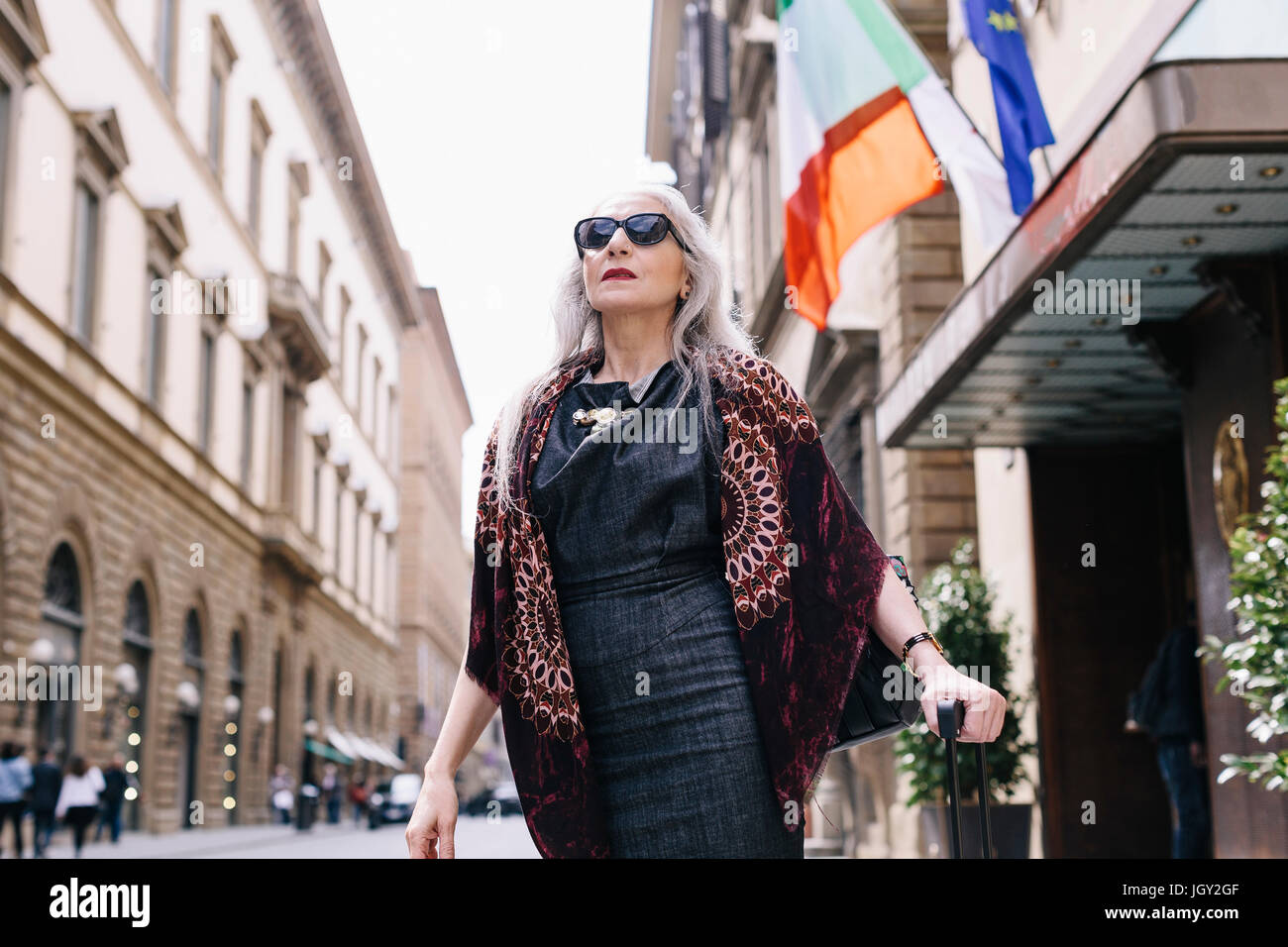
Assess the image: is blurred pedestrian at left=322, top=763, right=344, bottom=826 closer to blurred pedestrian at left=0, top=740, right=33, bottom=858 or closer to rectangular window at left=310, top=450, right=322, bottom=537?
rectangular window at left=310, top=450, right=322, bottom=537

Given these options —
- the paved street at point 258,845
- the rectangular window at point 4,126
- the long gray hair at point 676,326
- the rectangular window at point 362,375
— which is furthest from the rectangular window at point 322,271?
the long gray hair at point 676,326

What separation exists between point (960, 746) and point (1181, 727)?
8.10 feet

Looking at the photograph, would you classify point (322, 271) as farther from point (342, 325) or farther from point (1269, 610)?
point (1269, 610)

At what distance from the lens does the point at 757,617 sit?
93.4 inches

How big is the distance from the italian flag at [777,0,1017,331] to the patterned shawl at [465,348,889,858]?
9522 mm

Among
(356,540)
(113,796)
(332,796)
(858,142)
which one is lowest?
(332,796)

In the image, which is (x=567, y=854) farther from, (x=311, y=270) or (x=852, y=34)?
(x=311, y=270)

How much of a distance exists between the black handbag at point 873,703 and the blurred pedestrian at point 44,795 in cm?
1759

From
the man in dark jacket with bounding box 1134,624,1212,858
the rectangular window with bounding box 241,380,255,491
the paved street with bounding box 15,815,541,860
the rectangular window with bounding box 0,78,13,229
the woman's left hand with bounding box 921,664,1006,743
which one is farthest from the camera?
the rectangular window with bounding box 241,380,255,491

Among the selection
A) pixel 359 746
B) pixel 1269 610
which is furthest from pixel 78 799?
pixel 359 746

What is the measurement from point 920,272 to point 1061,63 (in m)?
4.24

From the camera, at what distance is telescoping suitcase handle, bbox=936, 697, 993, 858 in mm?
2062

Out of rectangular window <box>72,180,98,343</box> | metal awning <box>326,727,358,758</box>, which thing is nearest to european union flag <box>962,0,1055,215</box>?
rectangular window <box>72,180,98,343</box>
